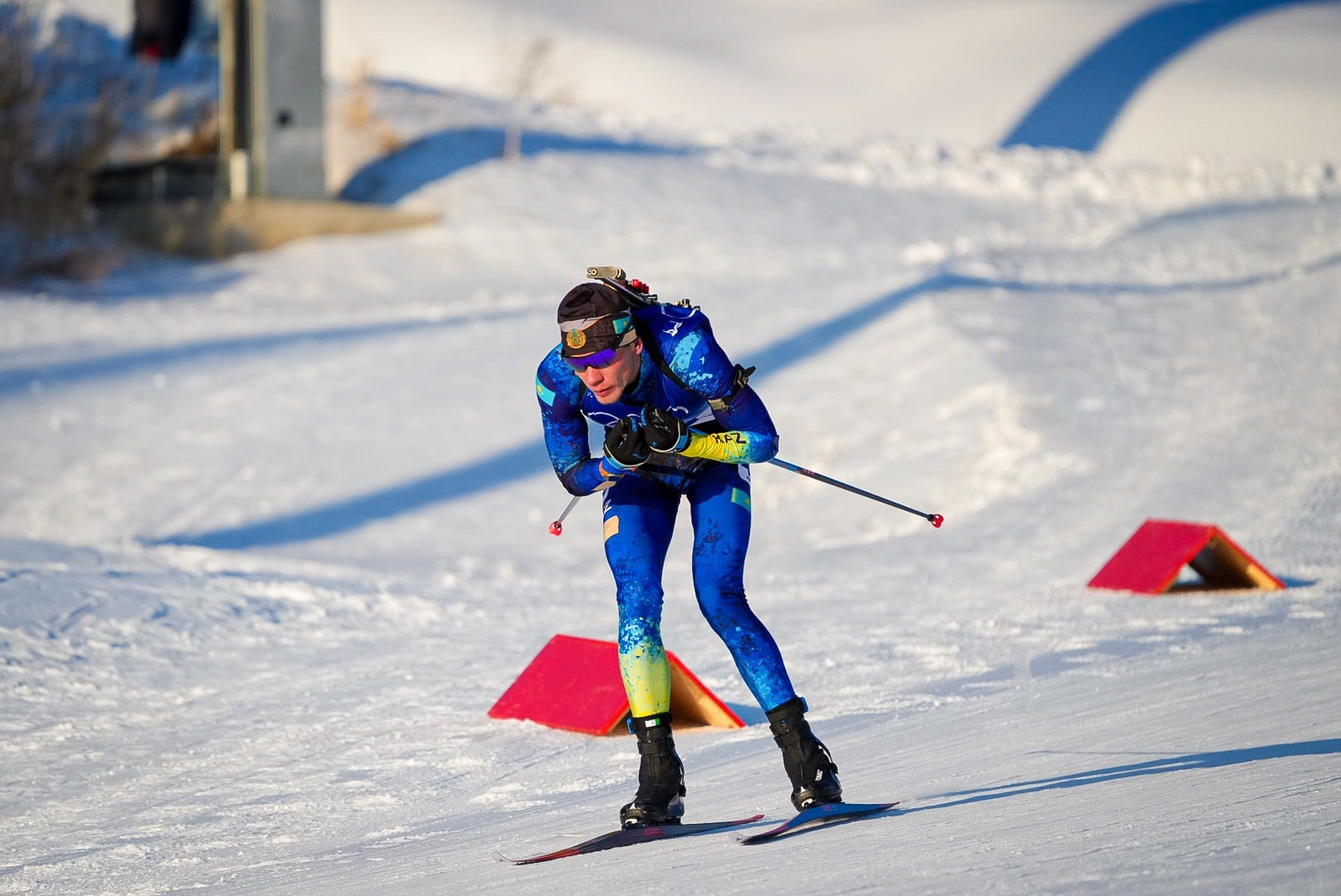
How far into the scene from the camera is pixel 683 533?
1109 centimetres

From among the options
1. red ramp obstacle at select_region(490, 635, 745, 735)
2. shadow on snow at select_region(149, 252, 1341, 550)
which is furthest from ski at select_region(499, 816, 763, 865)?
shadow on snow at select_region(149, 252, 1341, 550)

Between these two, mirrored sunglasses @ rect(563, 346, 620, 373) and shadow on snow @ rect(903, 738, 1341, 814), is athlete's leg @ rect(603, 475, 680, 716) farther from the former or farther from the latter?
shadow on snow @ rect(903, 738, 1341, 814)

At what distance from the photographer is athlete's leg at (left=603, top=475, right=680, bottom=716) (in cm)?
389

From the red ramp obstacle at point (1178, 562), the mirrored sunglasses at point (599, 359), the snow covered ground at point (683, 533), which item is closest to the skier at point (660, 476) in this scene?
the mirrored sunglasses at point (599, 359)

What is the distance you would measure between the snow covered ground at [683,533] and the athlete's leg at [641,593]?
0.41 meters

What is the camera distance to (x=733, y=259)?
682 inches

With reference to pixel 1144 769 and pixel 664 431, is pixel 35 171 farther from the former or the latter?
pixel 1144 769

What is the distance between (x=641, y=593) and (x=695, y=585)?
5.7 inches

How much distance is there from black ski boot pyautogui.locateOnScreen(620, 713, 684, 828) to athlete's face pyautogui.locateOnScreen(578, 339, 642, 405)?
84 centimetres

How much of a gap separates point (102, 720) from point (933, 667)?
3.52 m

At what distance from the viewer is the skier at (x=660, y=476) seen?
12.5 ft

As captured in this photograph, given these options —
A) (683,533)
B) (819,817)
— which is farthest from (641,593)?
(683,533)

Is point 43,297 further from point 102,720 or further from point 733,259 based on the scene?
point 102,720

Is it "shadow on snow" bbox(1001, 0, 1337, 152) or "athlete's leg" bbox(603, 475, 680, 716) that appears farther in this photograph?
"shadow on snow" bbox(1001, 0, 1337, 152)
